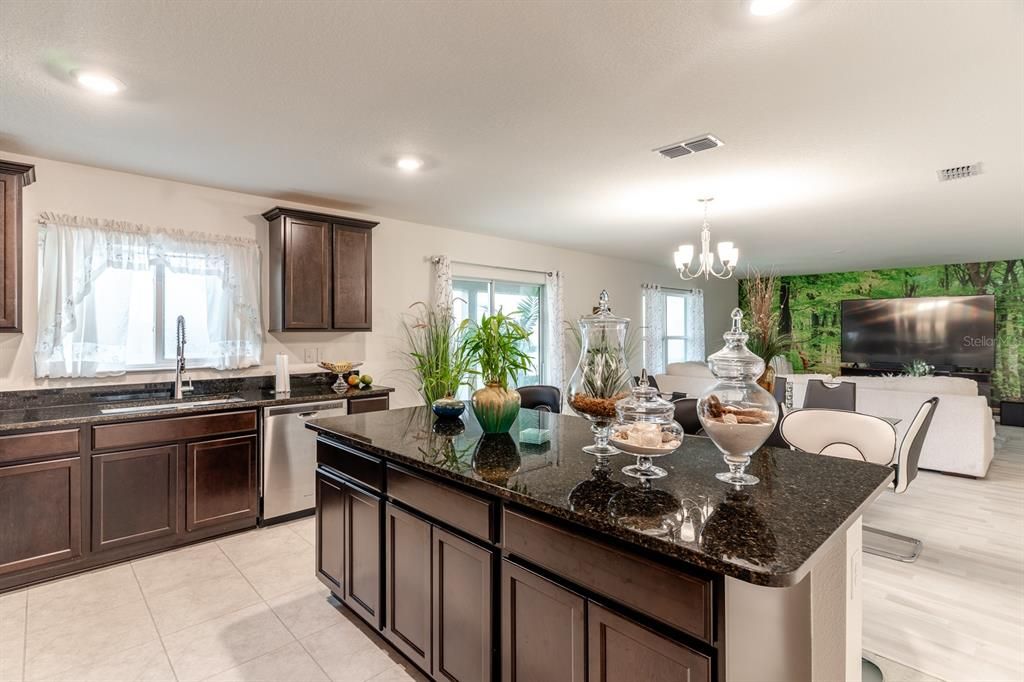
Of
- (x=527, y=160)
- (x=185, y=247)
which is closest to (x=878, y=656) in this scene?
(x=527, y=160)

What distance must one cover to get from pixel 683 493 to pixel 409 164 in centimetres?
267

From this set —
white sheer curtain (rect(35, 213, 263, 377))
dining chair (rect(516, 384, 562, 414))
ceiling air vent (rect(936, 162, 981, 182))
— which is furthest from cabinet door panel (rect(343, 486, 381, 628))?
ceiling air vent (rect(936, 162, 981, 182))

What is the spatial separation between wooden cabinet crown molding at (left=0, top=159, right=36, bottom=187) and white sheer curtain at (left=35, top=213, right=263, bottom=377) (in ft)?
0.98

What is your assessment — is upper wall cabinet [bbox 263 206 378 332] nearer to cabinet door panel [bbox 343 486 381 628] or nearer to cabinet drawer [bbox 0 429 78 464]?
cabinet drawer [bbox 0 429 78 464]

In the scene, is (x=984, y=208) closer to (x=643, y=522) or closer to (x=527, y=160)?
(x=527, y=160)

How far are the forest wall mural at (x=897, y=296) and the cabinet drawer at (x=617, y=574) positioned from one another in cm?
608

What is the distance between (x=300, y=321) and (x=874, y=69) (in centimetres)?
376

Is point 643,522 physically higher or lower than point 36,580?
higher

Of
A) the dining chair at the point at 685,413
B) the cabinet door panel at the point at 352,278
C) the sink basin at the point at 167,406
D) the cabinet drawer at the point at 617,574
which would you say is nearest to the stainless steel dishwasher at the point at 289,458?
the sink basin at the point at 167,406

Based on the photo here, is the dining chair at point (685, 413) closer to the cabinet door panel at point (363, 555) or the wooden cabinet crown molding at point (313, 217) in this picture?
the cabinet door panel at point (363, 555)

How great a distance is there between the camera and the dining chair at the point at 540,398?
407 centimetres

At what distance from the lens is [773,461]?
69.3 inches

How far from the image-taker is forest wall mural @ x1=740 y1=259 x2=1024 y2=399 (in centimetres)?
757

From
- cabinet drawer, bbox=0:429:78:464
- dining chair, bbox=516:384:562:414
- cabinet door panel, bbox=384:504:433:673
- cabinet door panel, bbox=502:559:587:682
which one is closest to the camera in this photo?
cabinet door panel, bbox=502:559:587:682
